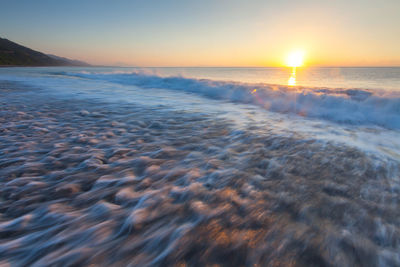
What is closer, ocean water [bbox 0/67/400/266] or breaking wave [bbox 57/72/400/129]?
ocean water [bbox 0/67/400/266]

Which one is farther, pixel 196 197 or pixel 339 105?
pixel 339 105

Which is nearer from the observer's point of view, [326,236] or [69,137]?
[326,236]

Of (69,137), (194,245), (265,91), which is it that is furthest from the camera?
(265,91)

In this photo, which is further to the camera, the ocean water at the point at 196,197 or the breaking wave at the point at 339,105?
the breaking wave at the point at 339,105

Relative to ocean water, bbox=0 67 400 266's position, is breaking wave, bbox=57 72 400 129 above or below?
above

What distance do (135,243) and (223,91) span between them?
9226 mm

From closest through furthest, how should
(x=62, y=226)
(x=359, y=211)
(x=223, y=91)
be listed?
(x=62, y=226)
(x=359, y=211)
(x=223, y=91)

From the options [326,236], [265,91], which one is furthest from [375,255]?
[265,91]

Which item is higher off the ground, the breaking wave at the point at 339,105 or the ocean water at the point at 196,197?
the breaking wave at the point at 339,105

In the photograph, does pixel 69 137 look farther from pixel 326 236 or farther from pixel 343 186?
pixel 343 186

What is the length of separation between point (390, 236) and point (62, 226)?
240 centimetres

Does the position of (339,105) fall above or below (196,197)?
above

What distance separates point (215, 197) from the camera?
185 cm

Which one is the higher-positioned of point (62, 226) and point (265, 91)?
point (265, 91)
